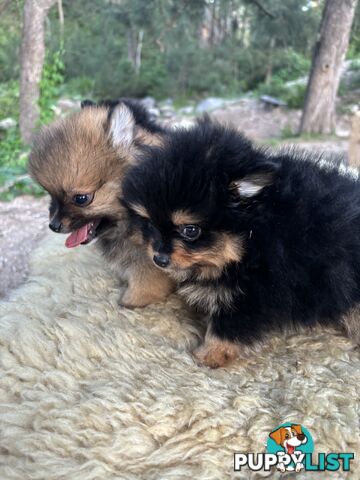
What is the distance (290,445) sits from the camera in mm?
1326

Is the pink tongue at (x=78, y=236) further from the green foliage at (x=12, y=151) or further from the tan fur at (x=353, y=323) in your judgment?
the green foliage at (x=12, y=151)

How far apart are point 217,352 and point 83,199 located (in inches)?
32.9

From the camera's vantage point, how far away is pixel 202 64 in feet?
41.8

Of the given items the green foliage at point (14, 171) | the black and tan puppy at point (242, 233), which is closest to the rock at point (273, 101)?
the green foliage at point (14, 171)

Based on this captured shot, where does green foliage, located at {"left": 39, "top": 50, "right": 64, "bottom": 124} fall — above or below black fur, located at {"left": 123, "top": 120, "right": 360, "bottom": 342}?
below

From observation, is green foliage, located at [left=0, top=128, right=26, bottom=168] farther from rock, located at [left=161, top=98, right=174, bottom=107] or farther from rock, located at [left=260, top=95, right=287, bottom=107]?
rock, located at [left=161, top=98, right=174, bottom=107]

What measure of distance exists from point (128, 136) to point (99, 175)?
9.8 inches

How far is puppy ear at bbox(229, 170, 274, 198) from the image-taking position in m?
1.46

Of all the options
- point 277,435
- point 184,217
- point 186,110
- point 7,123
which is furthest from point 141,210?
point 186,110

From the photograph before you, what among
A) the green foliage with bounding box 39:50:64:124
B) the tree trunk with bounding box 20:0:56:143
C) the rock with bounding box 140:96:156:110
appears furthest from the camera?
the rock with bounding box 140:96:156:110

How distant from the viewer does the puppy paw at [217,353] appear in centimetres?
170

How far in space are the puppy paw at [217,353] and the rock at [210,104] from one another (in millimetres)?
10061

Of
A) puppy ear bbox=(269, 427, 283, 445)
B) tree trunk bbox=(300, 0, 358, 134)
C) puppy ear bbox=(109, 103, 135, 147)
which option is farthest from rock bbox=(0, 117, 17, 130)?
puppy ear bbox=(269, 427, 283, 445)

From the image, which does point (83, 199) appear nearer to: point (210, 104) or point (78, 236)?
point (78, 236)
